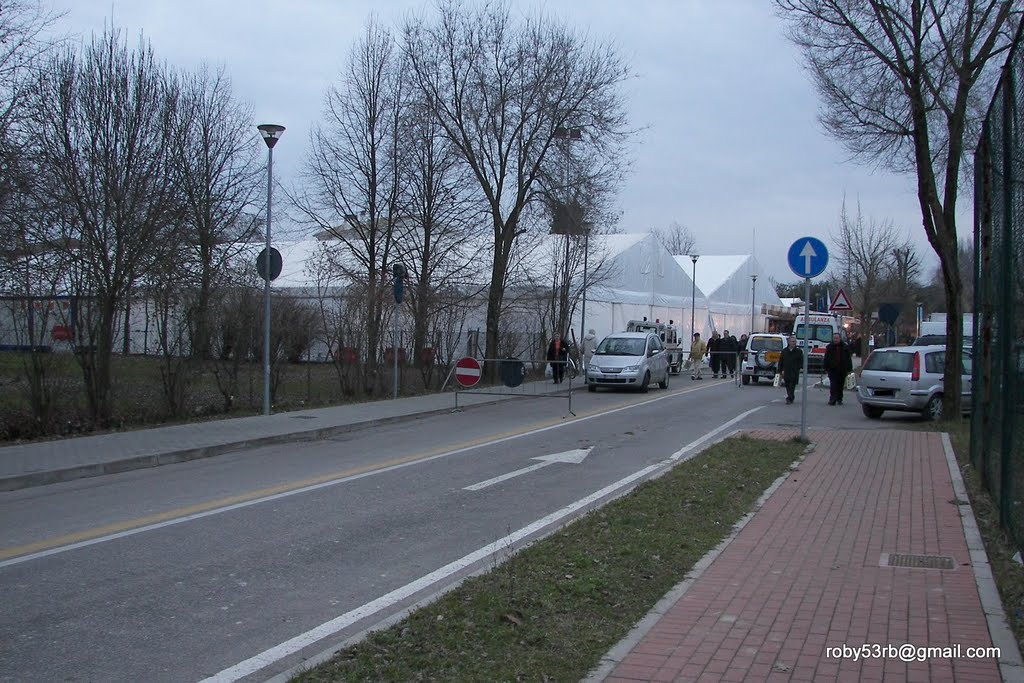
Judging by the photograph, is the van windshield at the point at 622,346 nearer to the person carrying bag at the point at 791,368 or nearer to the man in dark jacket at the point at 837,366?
the person carrying bag at the point at 791,368

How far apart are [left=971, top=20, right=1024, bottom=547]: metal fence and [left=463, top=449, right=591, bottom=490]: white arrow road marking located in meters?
5.37

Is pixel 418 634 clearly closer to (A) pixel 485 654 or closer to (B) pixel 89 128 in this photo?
(A) pixel 485 654

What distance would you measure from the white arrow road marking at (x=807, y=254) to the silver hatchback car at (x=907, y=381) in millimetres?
6934

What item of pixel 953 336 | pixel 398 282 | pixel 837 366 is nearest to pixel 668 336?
pixel 837 366

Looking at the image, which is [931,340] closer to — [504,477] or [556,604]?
[504,477]

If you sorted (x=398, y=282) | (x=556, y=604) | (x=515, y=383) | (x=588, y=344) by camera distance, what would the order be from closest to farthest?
(x=556, y=604) → (x=398, y=282) → (x=515, y=383) → (x=588, y=344)

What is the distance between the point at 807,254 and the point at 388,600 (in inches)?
397

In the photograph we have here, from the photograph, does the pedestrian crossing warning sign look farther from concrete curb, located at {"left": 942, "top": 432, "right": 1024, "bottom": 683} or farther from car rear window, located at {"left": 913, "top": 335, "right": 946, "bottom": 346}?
concrete curb, located at {"left": 942, "top": 432, "right": 1024, "bottom": 683}

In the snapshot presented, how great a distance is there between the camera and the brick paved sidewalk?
15.8ft

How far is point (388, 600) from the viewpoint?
642cm

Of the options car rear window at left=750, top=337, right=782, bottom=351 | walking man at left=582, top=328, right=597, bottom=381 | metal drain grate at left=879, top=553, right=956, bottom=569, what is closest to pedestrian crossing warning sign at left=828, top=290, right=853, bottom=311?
car rear window at left=750, top=337, right=782, bottom=351

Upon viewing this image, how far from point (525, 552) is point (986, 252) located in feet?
22.6

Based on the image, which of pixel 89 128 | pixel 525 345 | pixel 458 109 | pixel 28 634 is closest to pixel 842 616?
pixel 28 634

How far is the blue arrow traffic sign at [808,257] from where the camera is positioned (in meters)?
14.1
